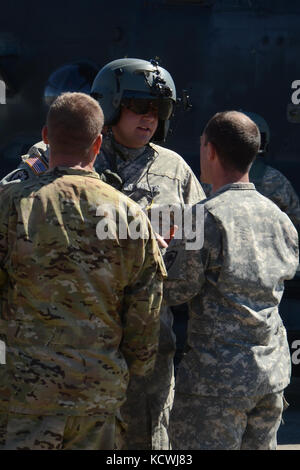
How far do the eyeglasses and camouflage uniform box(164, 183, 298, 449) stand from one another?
64 cm

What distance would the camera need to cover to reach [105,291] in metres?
2.73

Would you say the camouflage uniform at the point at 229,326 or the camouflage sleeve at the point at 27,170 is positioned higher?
the camouflage sleeve at the point at 27,170

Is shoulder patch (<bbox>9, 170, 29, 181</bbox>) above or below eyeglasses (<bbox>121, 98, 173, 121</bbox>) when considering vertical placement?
below

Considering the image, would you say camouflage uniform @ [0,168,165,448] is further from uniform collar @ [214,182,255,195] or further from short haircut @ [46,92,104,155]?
uniform collar @ [214,182,255,195]

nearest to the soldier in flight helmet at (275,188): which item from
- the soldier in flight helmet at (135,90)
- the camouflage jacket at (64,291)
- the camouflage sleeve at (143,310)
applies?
the soldier in flight helmet at (135,90)

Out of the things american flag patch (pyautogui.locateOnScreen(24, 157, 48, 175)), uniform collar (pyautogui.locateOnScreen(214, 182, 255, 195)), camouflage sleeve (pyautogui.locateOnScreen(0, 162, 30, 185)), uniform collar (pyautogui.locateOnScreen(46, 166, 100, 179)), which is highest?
uniform collar (pyautogui.locateOnScreen(46, 166, 100, 179))

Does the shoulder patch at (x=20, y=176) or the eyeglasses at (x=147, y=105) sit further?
the eyeglasses at (x=147, y=105)

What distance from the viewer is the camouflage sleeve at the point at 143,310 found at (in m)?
2.82

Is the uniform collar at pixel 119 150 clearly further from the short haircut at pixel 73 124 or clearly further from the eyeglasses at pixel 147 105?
the short haircut at pixel 73 124

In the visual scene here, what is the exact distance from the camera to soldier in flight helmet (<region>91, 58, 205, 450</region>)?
3.50m

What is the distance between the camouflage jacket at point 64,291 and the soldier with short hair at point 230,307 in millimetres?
376

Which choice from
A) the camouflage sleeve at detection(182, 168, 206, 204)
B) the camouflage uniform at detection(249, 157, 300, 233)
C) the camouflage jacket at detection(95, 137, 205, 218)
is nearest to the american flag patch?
the camouflage jacket at detection(95, 137, 205, 218)
